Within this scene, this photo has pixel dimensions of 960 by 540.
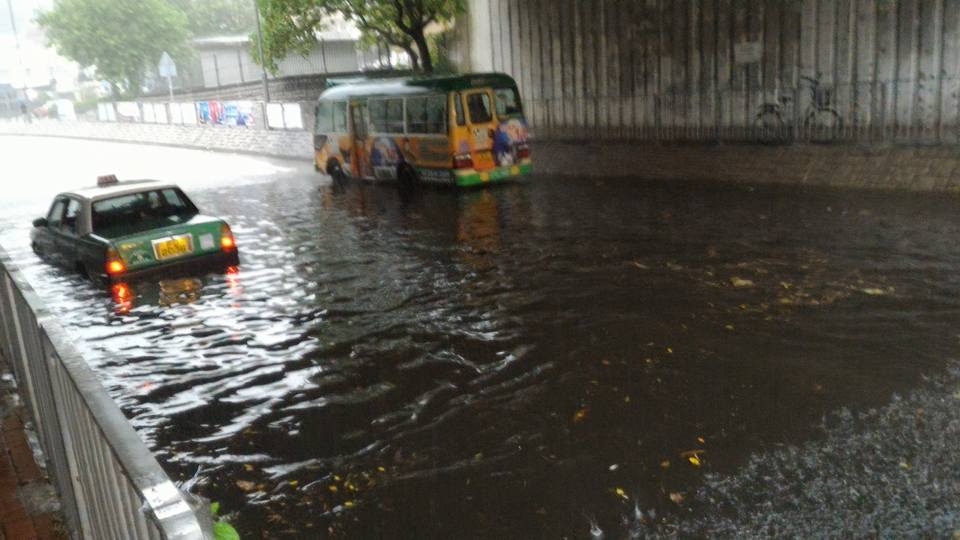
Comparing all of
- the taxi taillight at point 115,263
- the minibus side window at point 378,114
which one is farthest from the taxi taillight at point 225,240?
the minibus side window at point 378,114

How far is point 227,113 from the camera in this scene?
35906mm

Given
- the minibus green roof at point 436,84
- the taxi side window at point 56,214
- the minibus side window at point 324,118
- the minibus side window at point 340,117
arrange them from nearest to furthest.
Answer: the taxi side window at point 56,214 < the minibus green roof at point 436,84 < the minibus side window at point 340,117 < the minibus side window at point 324,118

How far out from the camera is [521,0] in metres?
24.5

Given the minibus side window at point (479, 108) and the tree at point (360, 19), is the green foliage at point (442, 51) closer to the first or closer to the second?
the tree at point (360, 19)

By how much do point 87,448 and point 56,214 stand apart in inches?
406

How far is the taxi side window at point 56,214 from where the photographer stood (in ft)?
38.6

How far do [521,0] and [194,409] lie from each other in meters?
20.0

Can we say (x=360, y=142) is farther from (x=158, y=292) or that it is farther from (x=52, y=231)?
(x=158, y=292)

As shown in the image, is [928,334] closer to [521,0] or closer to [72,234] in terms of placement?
[72,234]

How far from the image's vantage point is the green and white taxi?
34.2ft

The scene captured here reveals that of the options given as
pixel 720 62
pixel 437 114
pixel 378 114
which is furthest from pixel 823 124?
pixel 378 114

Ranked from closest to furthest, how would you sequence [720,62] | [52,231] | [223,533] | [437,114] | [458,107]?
[223,533] < [52,231] < [458,107] < [437,114] < [720,62]

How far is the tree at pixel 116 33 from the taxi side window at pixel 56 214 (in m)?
44.6

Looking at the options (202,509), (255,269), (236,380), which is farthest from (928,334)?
(255,269)
